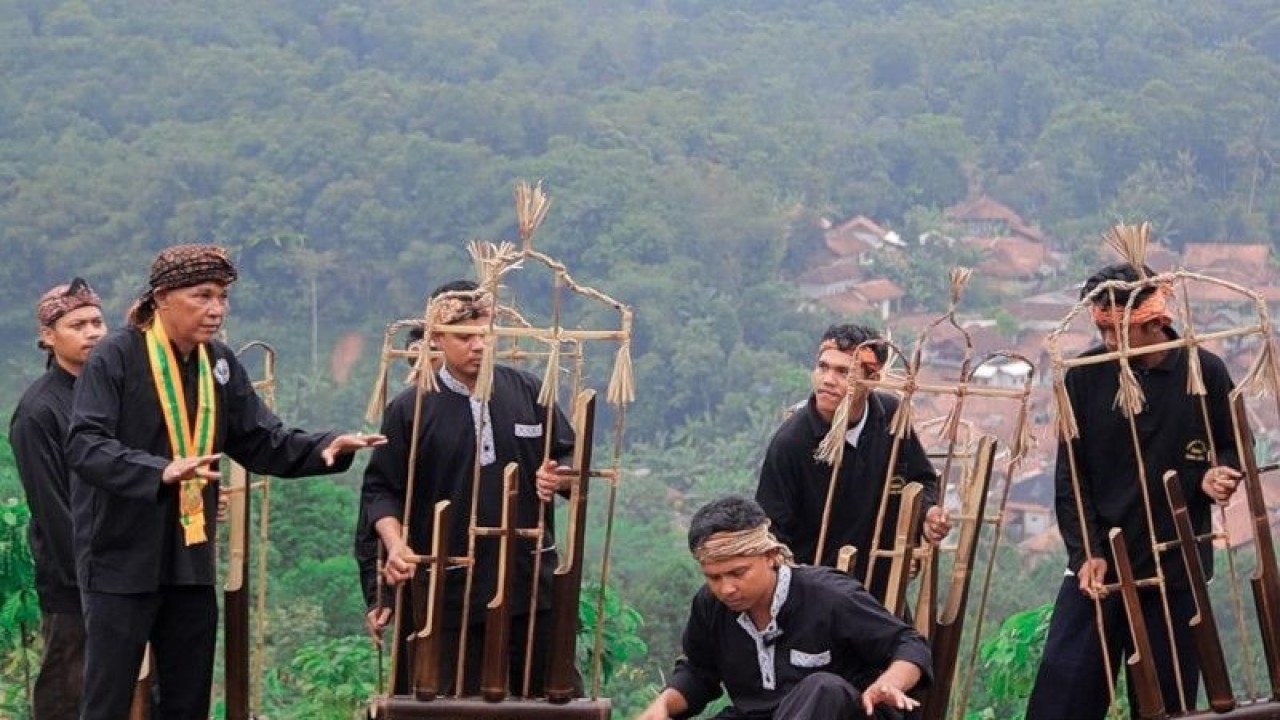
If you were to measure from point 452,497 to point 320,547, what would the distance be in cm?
1573

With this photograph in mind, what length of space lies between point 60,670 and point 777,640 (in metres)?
2.08

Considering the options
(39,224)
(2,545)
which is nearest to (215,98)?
(39,224)

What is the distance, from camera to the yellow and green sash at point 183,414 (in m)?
4.85

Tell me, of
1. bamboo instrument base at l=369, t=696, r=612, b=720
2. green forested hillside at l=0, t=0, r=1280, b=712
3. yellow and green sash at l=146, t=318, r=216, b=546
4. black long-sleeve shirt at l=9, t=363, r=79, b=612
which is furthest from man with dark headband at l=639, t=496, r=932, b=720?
green forested hillside at l=0, t=0, r=1280, b=712

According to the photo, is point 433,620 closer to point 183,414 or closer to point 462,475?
point 462,475

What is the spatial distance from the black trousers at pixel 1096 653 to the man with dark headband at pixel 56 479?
250 centimetres

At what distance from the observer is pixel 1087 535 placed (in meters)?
5.39

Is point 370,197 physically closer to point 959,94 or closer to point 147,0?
point 147,0

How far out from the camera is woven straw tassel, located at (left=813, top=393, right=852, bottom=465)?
5555mm

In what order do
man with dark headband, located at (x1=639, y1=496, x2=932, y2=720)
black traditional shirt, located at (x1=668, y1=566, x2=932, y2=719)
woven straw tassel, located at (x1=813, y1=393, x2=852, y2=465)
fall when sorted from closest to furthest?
man with dark headband, located at (x1=639, y1=496, x2=932, y2=720)
black traditional shirt, located at (x1=668, y1=566, x2=932, y2=719)
woven straw tassel, located at (x1=813, y1=393, x2=852, y2=465)

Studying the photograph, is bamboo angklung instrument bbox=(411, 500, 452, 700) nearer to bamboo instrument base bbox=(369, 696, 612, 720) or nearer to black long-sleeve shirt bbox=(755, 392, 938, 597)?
bamboo instrument base bbox=(369, 696, 612, 720)

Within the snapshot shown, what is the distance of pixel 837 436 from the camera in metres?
5.57

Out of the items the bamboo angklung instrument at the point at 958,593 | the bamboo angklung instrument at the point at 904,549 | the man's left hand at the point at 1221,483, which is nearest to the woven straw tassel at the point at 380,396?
the bamboo angklung instrument at the point at 904,549

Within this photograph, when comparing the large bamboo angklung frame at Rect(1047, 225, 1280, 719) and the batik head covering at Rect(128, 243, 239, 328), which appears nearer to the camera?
the batik head covering at Rect(128, 243, 239, 328)
